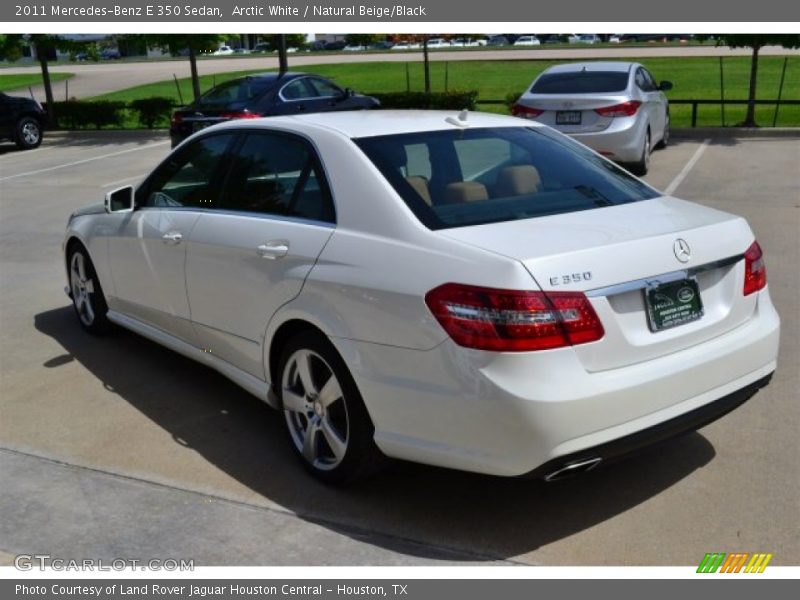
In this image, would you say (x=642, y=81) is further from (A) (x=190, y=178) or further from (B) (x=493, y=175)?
(B) (x=493, y=175)

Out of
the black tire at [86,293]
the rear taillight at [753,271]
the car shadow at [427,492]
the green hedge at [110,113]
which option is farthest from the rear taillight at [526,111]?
the green hedge at [110,113]

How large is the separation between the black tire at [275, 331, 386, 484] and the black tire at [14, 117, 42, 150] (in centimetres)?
1840

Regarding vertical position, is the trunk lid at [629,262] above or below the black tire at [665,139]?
above

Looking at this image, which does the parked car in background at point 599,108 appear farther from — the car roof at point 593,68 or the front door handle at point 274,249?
the front door handle at point 274,249

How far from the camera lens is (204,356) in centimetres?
511

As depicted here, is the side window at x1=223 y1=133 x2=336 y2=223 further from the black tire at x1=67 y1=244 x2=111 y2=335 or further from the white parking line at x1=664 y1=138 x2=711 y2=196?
the white parking line at x1=664 y1=138 x2=711 y2=196

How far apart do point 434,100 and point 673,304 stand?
1893 cm

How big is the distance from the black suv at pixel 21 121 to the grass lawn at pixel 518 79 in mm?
5696

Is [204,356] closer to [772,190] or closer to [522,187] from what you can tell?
[522,187]

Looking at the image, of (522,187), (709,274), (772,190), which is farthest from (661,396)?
(772,190)

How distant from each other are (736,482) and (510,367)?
147cm

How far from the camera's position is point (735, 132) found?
17.1 metres

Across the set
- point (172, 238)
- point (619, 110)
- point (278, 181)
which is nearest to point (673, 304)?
point (278, 181)

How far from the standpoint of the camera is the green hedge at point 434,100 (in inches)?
848
